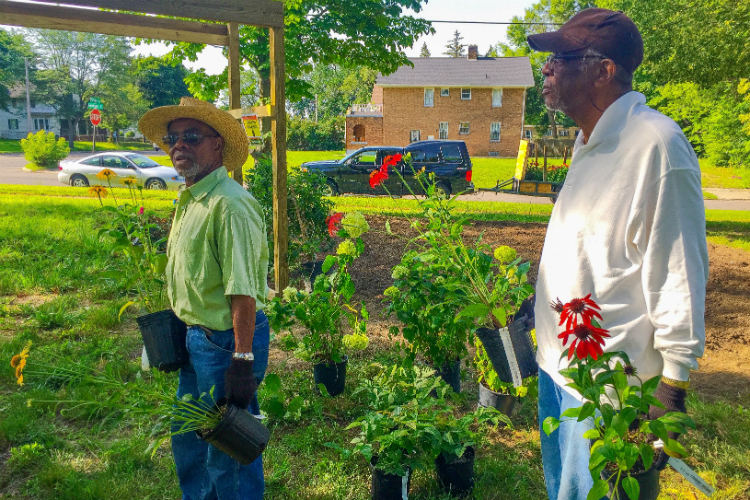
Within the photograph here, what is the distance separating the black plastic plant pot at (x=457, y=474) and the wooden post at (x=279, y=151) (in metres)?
2.92

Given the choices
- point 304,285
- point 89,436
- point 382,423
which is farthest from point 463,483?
point 304,285

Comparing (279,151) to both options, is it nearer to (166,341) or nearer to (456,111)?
(166,341)

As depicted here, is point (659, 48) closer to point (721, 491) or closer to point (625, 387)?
point (721, 491)

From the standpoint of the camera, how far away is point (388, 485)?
8.32 feet

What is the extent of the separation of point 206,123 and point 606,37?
1.59 meters

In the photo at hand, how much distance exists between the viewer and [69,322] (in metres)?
4.86

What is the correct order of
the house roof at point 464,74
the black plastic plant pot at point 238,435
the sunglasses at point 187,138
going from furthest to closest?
the house roof at point 464,74 < the sunglasses at point 187,138 < the black plastic plant pot at point 238,435

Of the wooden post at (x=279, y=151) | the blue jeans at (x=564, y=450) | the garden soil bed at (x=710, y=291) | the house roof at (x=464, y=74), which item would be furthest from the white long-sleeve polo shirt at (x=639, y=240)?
the house roof at (x=464, y=74)

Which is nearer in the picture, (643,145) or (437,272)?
(643,145)

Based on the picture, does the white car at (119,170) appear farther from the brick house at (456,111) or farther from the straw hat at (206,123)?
the brick house at (456,111)

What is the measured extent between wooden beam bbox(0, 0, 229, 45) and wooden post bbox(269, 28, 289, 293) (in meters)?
0.77

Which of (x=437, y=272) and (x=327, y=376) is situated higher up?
(x=437, y=272)

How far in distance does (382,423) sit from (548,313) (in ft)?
3.66

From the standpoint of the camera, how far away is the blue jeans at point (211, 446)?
2176 millimetres
